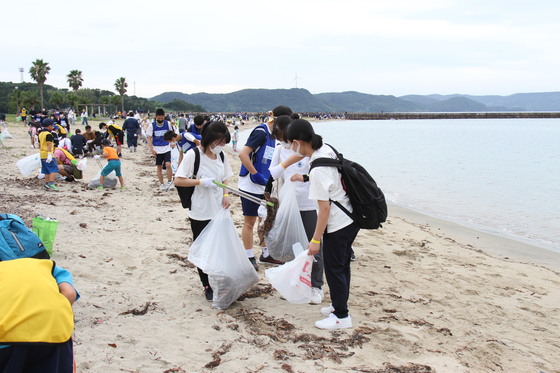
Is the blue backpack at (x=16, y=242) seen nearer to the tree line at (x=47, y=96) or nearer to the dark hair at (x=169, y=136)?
the dark hair at (x=169, y=136)

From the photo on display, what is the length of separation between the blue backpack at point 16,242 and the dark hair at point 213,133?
6.83 feet

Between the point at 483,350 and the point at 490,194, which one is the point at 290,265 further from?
the point at 490,194

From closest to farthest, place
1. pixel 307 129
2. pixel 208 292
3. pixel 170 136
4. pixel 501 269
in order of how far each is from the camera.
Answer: pixel 307 129, pixel 208 292, pixel 501 269, pixel 170 136

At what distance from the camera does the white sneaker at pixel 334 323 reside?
12.6 ft

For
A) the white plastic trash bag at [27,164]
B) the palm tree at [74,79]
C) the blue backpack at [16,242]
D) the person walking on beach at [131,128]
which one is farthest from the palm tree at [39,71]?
the blue backpack at [16,242]

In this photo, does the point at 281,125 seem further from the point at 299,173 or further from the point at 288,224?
the point at 288,224

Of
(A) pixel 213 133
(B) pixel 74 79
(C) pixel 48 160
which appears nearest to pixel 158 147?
(C) pixel 48 160

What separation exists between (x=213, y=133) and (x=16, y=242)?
2.19m

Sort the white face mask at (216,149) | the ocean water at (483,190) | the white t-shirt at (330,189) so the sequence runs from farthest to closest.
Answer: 1. the ocean water at (483,190)
2. the white face mask at (216,149)
3. the white t-shirt at (330,189)

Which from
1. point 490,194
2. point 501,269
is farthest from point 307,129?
point 490,194

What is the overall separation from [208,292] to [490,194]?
1436 centimetres

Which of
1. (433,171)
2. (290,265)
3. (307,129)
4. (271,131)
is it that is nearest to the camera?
(307,129)

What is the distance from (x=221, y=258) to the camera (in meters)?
4.04

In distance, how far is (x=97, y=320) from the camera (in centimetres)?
371
